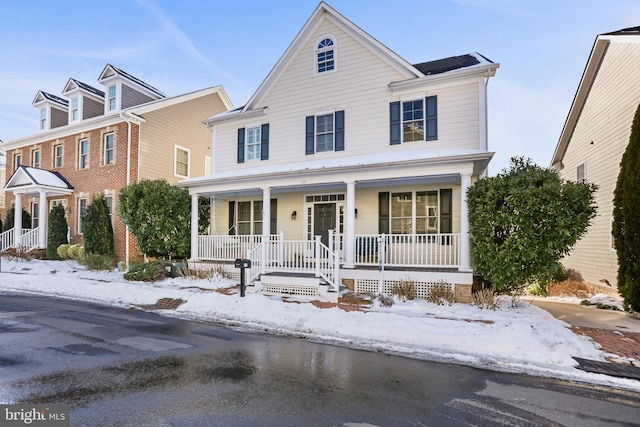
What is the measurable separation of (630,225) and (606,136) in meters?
5.56

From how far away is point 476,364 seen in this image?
209 inches

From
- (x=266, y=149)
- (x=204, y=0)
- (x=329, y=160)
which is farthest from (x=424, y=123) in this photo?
(x=204, y=0)

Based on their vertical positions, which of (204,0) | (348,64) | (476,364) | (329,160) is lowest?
(476,364)

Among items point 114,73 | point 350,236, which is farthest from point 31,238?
point 350,236

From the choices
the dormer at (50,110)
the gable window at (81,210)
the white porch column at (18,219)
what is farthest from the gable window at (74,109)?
the white porch column at (18,219)

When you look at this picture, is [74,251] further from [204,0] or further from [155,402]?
[155,402]

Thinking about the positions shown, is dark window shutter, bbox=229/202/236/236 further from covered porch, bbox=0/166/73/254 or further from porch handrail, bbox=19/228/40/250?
porch handrail, bbox=19/228/40/250

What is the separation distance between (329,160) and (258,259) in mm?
4298

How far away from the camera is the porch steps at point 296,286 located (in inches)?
387

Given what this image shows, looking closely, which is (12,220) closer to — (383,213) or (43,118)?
(43,118)

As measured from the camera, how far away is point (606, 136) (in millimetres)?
12836

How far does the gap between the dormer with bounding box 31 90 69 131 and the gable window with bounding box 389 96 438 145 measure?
19823 millimetres

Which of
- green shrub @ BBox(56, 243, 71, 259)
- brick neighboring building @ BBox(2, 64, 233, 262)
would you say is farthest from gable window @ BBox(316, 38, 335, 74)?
green shrub @ BBox(56, 243, 71, 259)

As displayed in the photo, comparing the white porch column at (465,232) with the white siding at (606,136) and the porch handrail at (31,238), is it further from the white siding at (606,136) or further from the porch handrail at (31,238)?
the porch handrail at (31,238)
